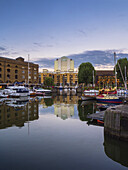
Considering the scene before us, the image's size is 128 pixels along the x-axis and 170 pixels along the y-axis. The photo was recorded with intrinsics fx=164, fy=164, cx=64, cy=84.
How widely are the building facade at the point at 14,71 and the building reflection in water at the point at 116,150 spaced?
328ft

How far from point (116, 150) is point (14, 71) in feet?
363

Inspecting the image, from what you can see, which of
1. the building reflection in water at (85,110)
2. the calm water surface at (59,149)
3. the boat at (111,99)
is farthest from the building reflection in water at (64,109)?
the boat at (111,99)

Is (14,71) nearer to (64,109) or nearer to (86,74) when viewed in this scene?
(86,74)

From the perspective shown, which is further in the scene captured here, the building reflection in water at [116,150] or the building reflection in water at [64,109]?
the building reflection in water at [64,109]

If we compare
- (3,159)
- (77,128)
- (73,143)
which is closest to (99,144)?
(73,143)

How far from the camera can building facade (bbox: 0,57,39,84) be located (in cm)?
10938

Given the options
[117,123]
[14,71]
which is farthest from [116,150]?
[14,71]

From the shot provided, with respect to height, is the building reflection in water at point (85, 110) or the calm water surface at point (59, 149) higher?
the building reflection in water at point (85, 110)

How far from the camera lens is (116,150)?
14898 mm

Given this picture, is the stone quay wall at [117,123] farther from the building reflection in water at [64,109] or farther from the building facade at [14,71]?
the building facade at [14,71]

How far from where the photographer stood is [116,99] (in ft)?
153

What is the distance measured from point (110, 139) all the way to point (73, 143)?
3.90 m

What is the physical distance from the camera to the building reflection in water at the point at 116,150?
1349cm

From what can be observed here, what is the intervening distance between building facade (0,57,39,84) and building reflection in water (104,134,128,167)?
328ft
